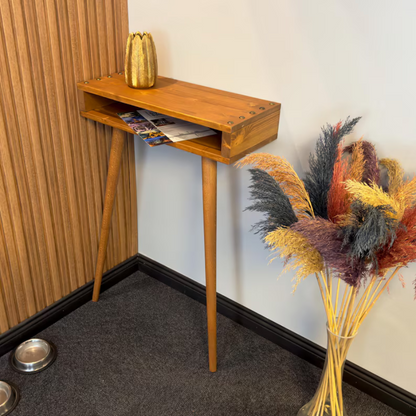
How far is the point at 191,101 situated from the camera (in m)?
1.39

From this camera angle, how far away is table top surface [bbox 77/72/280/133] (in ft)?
4.14

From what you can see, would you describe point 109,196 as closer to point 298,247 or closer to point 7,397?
point 7,397

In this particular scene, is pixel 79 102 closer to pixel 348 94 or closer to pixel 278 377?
pixel 348 94

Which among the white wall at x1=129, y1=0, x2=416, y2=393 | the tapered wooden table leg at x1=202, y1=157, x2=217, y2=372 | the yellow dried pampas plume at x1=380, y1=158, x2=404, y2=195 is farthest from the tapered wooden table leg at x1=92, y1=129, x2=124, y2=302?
the yellow dried pampas plume at x1=380, y1=158, x2=404, y2=195

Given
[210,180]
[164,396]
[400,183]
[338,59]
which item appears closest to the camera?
[400,183]

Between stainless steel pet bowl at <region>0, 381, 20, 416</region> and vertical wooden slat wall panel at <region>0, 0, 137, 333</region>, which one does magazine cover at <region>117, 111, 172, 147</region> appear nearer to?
vertical wooden slat wall panel at <region>0, 0, 137, 333</region>

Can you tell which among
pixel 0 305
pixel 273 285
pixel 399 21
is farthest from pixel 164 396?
pixel 399 21

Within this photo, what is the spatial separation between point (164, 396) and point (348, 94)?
1.17 metres

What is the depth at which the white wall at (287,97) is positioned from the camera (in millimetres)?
1199

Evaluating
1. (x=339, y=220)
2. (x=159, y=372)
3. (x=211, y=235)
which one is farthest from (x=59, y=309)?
(x=339, y=220)

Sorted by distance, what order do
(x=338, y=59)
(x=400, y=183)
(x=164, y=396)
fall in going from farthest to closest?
(x=164, y=396) < (x=338, y=59) < (x=400, y=183)

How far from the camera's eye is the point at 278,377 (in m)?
1.62

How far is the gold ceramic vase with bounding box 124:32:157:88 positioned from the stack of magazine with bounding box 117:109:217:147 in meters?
0.11

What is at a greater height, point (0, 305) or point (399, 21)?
point (399, 21)
